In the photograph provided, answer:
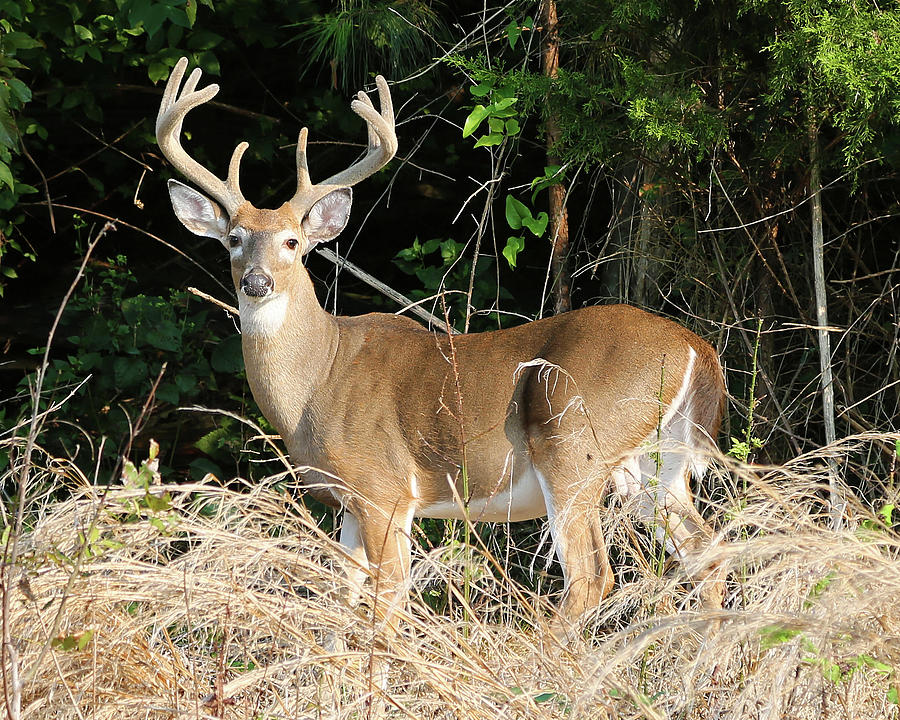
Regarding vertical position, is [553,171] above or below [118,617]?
above

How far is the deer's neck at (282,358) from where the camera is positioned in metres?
4.75

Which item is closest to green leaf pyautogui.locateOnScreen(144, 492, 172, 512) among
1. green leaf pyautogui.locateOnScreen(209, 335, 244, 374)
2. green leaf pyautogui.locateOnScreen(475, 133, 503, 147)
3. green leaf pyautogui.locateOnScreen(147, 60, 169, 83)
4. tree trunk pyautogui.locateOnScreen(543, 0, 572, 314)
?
green leaf pyautogui.locateOnScreen(475, 133, 503, 147)

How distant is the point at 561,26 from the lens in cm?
534

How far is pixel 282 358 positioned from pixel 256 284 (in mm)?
385

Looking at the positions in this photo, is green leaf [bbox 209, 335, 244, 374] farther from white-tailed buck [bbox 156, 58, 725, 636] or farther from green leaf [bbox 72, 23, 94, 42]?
green leaf [bbox 72, 23, 94, 42]

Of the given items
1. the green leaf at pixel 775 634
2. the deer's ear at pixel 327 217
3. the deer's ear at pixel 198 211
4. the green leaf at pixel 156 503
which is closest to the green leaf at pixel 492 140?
the deer's ear at pixel 327 217

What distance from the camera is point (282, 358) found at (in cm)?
479

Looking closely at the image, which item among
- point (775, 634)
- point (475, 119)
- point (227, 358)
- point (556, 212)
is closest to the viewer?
point (775, 634)

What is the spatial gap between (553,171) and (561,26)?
74 centimetres

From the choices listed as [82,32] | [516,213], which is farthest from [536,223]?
[82,32]

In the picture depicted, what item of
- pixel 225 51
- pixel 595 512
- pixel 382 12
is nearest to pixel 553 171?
pixel 382 12

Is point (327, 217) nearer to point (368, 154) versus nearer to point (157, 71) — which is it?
point (368, 154)

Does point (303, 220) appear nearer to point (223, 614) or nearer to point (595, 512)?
point (595, 512)

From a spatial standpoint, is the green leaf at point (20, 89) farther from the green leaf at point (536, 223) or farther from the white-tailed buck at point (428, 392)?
the green leaf at point (536, 223)
